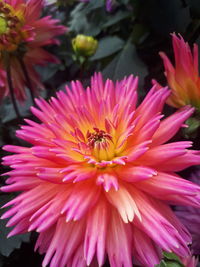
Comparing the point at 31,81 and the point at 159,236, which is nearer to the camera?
the point at 159,236

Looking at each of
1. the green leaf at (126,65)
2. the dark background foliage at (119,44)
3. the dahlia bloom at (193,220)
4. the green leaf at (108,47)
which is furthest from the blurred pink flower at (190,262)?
the green leaf at (108,47)

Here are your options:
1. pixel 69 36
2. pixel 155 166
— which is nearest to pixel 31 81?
pixel 69 36

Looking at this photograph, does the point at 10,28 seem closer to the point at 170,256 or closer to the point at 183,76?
the point at 183,76

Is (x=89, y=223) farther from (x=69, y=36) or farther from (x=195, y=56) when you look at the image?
(x=69, y=36)

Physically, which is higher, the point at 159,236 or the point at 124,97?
the point at 124,97

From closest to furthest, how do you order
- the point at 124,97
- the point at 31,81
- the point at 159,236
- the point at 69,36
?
1. the point at 159,236
2. the point at 124,97
3. the point at 31,81
4. the point at 69,36

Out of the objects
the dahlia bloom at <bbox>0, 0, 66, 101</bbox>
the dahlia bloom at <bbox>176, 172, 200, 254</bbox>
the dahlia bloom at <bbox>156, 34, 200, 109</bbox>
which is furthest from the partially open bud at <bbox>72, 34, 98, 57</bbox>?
the dahlia bloom at <bbox>176, 172, 200, 254</bbox>
